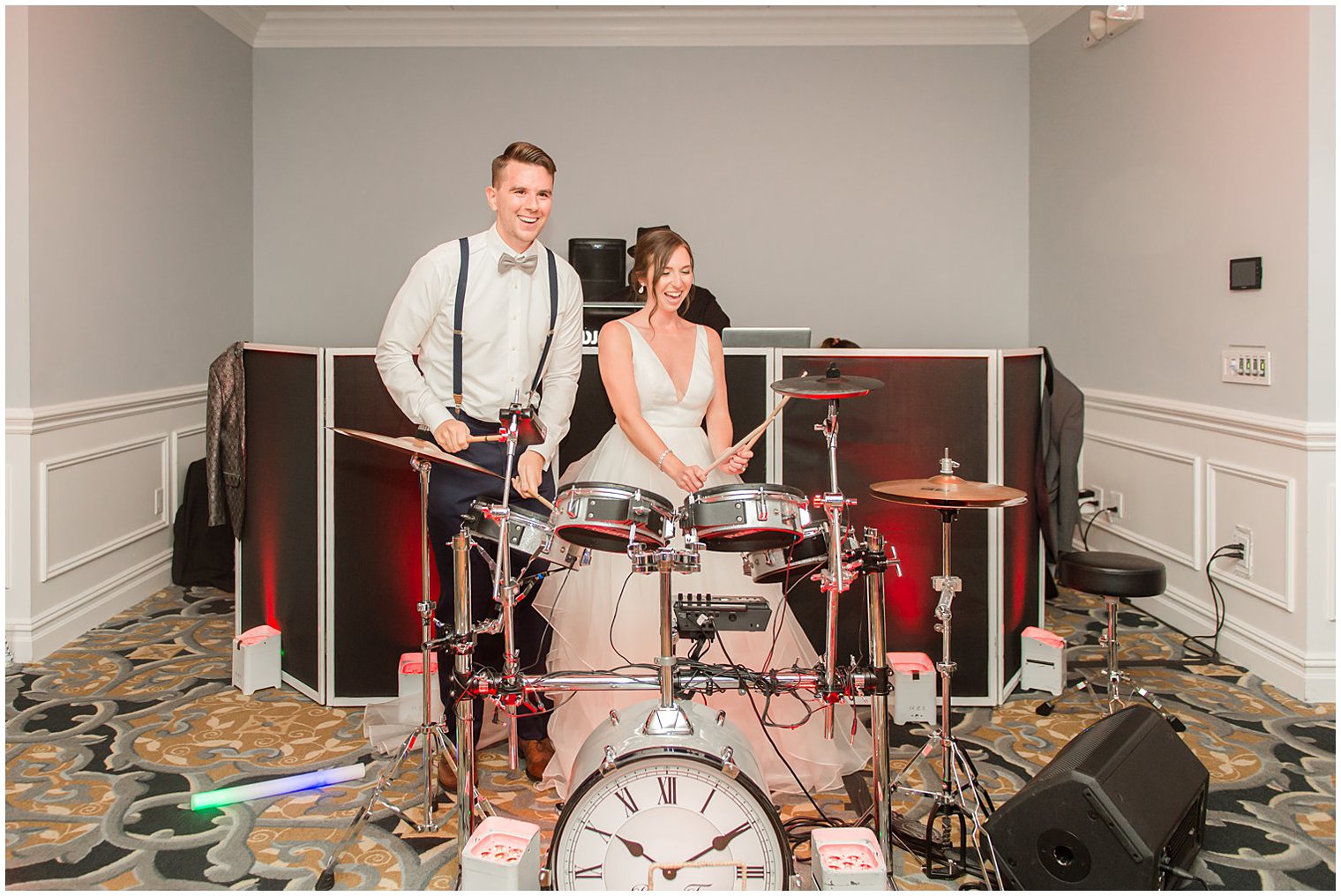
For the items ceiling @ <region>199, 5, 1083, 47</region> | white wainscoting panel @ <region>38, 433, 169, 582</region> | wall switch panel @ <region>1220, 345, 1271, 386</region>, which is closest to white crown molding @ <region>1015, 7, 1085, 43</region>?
ceiling @ <region>199, 5, 1083, 47</region>

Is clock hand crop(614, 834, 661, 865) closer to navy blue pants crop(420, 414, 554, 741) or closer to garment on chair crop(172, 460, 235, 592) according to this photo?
navy blue pants crop(420, 414, 554, 741)

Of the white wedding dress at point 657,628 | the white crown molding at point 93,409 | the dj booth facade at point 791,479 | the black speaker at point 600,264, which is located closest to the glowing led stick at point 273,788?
the white wedding dress at point 657,628

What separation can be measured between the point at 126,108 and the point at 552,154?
7.89 ft

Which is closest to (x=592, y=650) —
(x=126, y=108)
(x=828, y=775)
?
(x=828, y=775)

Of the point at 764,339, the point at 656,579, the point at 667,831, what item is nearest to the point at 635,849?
the point at 667,831

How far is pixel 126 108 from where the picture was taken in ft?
17.4

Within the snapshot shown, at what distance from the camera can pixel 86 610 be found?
489 cm

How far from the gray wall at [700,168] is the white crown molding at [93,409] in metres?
1.15

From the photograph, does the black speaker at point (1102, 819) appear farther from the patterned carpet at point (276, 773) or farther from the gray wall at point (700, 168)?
the gray wall at point (700, 168)

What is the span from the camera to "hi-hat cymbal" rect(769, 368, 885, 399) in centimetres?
275

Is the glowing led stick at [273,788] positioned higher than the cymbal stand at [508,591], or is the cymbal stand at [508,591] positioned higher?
the cymbal stand at [508,591]

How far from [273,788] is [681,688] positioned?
1329 mm

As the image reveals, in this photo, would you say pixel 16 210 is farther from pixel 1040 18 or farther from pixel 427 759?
pixel 1040 18

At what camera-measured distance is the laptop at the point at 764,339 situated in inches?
155
